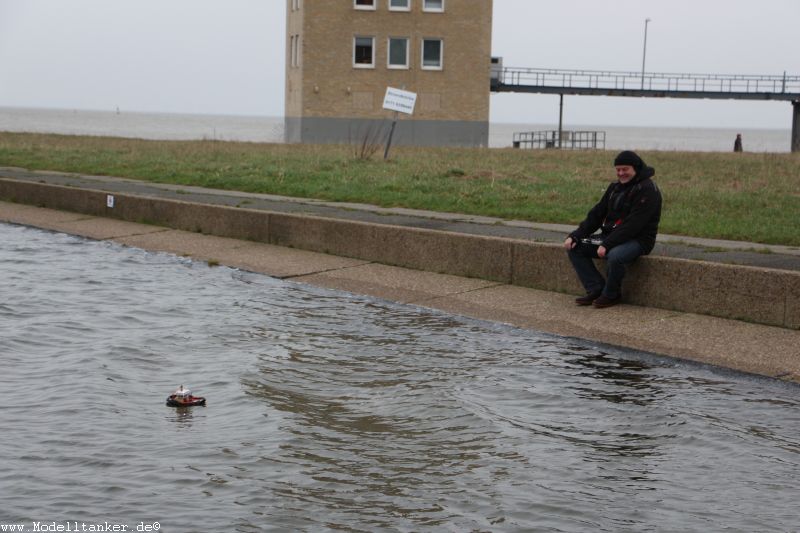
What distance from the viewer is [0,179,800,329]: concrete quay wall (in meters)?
9.95

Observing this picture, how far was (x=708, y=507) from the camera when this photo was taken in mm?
5949

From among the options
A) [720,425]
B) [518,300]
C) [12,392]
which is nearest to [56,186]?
[518,300]

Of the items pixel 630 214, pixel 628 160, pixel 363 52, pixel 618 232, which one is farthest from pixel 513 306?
pixel 363 52

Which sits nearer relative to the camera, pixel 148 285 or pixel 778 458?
pixel 778 458

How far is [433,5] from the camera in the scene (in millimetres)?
54594

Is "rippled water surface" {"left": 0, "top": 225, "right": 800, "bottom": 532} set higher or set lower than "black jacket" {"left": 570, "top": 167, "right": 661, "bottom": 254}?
lower

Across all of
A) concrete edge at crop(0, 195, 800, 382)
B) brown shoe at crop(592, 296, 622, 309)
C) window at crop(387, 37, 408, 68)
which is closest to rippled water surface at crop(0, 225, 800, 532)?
concrete edge at crop(0, 195, 800, 382)

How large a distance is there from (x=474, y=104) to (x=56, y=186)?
124 ft

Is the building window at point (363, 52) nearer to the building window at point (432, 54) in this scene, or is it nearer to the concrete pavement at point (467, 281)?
the building window at point (432, 54)

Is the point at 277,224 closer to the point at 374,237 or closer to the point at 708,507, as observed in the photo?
the point at 374,237

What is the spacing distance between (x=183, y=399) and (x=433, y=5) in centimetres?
4885

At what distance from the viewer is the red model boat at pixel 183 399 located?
303 inches

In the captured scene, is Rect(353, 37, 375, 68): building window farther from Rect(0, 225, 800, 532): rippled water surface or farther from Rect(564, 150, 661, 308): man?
Rect(564, 150, 661, 308): man

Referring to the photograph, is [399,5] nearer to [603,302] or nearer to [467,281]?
[467,281]
